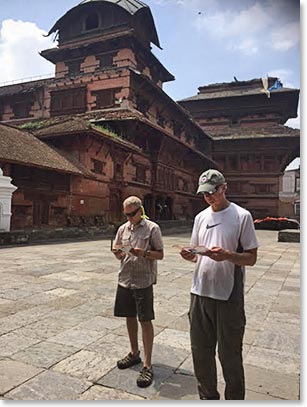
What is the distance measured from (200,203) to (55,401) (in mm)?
27663

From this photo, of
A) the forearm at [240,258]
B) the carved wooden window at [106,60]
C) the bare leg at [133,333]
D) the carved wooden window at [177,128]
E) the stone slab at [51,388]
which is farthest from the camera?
the carved wooden window at [177,128]

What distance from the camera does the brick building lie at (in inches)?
609

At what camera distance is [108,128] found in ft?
60.2

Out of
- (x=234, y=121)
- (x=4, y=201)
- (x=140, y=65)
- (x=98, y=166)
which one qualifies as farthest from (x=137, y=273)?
(x=234, y=121)

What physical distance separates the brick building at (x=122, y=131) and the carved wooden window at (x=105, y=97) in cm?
6

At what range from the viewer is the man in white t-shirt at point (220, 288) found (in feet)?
6.92

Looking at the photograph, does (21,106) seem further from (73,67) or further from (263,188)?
(263,188)

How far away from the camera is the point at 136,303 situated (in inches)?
109

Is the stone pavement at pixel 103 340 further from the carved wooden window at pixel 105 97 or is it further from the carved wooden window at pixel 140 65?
the carved wooden window at pixel 140 65

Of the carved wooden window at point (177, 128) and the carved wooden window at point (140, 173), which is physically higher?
the carved wooden window at point (177, 128)

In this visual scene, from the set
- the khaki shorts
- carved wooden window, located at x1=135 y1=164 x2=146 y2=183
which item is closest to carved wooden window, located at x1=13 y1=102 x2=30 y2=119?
carved wooden window, located at x1=135 y1=164 x2=146 y2=183

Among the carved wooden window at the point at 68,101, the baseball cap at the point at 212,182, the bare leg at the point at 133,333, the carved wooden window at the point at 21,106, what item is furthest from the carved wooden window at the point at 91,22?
the baseball cap at the point at 212,182

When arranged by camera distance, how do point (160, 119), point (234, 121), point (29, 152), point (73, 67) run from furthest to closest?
point (234, 121) → point (160, 119) → point (73, 67) → point (29, 152)

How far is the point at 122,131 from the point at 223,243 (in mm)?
17190
